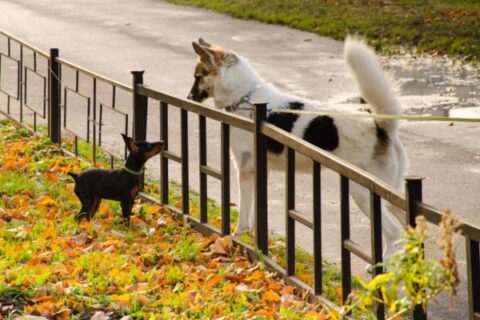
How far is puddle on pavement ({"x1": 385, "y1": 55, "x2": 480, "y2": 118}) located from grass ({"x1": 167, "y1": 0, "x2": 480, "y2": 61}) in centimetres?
56

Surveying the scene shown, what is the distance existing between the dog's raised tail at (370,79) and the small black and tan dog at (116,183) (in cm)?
162

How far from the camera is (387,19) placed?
68.8 feet

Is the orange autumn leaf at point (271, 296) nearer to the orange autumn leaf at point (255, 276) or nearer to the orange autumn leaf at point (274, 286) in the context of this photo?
the orange autumn leaf at point (274, 286)

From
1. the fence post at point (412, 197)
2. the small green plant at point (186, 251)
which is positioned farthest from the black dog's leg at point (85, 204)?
the fence post at point (412, 197)

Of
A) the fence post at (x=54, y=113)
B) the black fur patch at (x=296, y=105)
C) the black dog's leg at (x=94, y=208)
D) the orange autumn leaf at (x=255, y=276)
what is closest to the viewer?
the orange autumn leaf at (x=255, y=276)

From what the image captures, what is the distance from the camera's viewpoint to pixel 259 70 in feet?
61.0

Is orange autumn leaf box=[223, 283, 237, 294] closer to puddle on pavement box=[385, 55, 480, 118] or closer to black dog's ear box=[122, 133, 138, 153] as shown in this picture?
black dog's ear box=[122, 133, 138, 153]

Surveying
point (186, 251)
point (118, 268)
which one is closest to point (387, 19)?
point (186, 251)

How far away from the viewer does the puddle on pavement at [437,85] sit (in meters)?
15.2

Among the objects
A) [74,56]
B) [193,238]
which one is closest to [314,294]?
[193,238]

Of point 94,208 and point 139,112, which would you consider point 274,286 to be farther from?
point 139,112

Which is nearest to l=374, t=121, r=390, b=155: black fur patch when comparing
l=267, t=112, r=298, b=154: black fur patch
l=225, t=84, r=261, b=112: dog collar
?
l=267, t=112, r=298, b=154: black fur patch

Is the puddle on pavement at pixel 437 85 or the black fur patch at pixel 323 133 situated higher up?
the black fur patch at pixel 323 133

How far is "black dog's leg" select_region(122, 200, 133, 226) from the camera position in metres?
9.62
